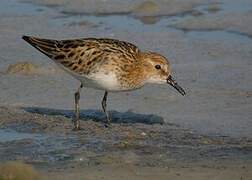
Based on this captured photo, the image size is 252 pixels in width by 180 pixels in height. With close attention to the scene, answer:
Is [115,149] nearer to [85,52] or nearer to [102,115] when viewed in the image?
[85,52]

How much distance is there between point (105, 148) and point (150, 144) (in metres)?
0.49

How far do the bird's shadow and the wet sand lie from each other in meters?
0.01

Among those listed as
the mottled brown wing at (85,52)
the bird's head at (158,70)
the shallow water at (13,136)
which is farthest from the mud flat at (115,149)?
the mottled brown wing at (85,52)

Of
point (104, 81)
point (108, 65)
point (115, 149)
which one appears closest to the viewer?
point (115, 149)

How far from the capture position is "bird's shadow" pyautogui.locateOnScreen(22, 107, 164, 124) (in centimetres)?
1059

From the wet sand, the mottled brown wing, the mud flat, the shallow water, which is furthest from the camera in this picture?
the mottled brown wing

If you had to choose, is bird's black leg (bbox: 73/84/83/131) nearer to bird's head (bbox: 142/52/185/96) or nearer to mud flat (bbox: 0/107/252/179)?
mud flat (bbox: 0/107/252/179)

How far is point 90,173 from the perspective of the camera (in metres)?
8.11

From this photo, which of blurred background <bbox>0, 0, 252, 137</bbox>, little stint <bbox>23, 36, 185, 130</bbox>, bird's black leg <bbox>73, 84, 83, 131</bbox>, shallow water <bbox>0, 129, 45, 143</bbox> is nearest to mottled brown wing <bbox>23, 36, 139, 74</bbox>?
little stint <bbox>23, 36, 185, 130</bbox>

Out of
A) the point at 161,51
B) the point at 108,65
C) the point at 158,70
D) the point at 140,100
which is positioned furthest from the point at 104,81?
the point at 161,51

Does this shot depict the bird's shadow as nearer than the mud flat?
No

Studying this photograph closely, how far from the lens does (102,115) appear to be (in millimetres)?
10906

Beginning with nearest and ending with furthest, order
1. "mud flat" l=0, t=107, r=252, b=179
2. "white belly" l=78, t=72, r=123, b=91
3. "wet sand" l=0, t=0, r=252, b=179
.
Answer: "mud flat" l=0, t=107, r=252, b=179
"wet sand" l=0, t=0, r=252, b=179
"white belly" l=78, t=72, r=123, b=91

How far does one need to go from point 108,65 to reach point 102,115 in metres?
0.97
